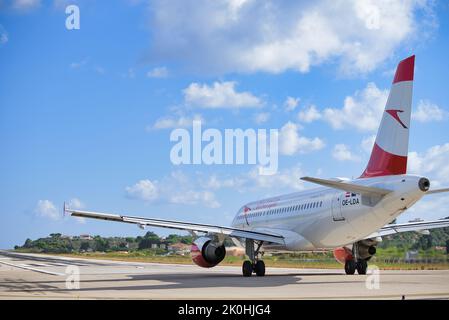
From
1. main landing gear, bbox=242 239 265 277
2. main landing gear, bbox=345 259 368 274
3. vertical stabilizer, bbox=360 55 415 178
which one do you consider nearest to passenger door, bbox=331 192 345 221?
vertical stabilizer, bbox=360 55 415 178

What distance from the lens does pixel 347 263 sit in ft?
87.5

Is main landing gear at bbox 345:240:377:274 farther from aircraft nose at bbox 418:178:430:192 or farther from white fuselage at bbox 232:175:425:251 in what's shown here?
aircraft nose at bbox 418:178:430:192

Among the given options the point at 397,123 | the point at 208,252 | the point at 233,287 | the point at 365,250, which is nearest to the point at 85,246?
the point at 208,252

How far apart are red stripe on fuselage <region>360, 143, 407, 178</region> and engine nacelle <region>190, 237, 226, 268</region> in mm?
7950

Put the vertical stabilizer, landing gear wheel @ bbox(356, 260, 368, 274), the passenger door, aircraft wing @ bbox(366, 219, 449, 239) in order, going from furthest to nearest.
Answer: aircraft wing @ bbox(366, 219, 449, 239), landing gear wheel @ bbox(356, 260, 368, 274), the passenger door, the vertical stabilizer

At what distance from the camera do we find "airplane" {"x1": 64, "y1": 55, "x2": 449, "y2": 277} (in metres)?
19.8

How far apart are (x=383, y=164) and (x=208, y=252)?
30.7ft

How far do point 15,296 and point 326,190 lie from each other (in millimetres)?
14211

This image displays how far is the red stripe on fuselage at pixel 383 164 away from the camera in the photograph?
20156 millimetres

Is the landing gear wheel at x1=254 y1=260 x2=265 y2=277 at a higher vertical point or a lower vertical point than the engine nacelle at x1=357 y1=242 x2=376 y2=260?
lower

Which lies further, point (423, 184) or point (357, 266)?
point (357, 266)

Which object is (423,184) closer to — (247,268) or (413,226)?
(413,226)

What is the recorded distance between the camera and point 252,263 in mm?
26984
